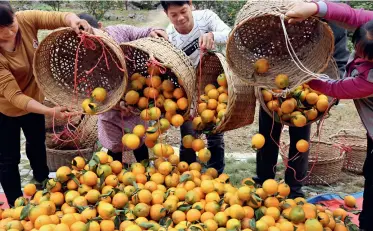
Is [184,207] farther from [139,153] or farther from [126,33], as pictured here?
[126,33]

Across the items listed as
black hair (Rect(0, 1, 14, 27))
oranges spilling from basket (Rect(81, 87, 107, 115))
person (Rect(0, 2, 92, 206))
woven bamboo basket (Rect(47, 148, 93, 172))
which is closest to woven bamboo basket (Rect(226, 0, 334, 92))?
oranges spilling from basket (Rect(81, 87, 107, 115))

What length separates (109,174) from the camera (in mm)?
2252

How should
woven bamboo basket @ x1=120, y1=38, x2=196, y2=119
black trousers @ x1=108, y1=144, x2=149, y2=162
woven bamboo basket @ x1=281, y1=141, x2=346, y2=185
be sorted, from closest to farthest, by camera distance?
1. woven bamboo basket @ x1=120, y1=38, x2=196, y2=119
2. black trousers @ x1=108, y1=144, x2=149, y2=162
3. woven bamboo basket @ x1=281, y1=141, x2=346, y2=185

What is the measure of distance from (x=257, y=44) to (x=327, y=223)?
1058mm

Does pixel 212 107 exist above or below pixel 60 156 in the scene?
above

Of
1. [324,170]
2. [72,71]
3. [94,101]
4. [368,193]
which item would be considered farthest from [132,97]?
[324,170]

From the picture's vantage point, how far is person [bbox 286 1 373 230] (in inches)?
73.6

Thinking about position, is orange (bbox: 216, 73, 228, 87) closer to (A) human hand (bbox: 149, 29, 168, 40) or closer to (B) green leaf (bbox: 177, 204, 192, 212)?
(A) human hand (bbox: 149, 29, 168, 40)

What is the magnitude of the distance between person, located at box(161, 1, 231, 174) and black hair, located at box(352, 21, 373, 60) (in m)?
0.85

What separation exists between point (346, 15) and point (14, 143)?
2115mm

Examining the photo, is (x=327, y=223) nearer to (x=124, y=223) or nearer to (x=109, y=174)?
(x=124, y=223)

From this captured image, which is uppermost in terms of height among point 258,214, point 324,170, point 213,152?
point 258,214

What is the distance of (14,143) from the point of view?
271 centimetres

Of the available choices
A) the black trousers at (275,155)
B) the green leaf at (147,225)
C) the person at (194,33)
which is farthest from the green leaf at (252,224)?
the person at (194,33)
